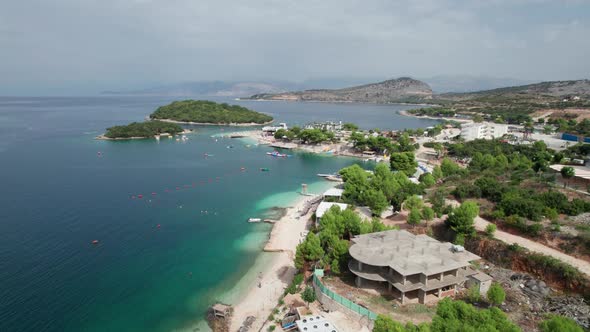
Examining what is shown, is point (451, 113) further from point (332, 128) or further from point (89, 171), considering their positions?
point (89, 171)

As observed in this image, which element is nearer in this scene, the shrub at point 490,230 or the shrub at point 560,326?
the shrub at point 560,326

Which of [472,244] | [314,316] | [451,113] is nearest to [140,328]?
[314,316]

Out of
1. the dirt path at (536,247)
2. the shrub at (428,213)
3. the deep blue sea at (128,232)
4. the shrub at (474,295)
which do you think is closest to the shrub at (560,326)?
the shrub at (474,295)

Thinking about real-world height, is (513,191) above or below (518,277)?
above

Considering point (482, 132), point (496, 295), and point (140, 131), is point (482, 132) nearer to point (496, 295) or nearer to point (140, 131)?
point (496, 295)

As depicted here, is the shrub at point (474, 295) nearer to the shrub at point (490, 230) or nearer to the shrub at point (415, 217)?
the shrub at point (490, 230)

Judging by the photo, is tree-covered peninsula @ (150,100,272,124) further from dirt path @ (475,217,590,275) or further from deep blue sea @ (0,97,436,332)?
dirt path @ (475,217,590,275)
